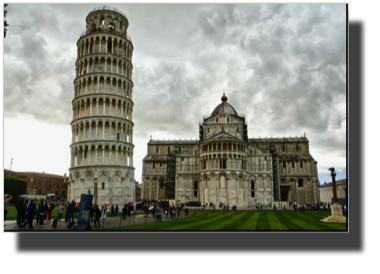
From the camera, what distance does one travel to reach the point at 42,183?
241 feet

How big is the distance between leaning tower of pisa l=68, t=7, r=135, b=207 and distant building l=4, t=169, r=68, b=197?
36.0 meters

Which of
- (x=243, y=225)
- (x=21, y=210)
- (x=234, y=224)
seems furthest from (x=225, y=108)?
(x=21, y=210)

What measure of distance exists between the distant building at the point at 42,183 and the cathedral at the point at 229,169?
27024mm

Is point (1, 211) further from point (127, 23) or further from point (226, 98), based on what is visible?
point (226, 98)

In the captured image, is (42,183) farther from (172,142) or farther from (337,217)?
(337,217)

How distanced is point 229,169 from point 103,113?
26.0 meters

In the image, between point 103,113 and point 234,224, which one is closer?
point 234,224

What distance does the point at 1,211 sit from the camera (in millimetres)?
14164

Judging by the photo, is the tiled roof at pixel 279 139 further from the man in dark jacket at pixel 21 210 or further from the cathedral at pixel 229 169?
the man in dark jacket at pixel 21 210

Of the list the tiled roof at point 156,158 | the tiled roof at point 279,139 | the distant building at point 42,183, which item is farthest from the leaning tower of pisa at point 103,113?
the tiled roof at point 279,139

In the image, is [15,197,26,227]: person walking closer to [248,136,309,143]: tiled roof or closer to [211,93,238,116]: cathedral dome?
[211,93,238,116]: cathedral dome

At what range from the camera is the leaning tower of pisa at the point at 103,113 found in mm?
37906

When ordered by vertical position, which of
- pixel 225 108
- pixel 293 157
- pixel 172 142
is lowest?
pixel 293 157

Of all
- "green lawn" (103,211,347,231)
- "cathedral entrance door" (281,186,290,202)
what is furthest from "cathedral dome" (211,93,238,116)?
"green lawn" (103,211,347,231)
